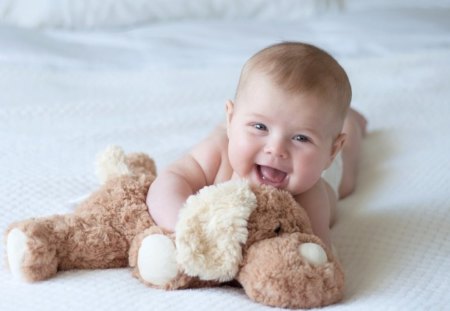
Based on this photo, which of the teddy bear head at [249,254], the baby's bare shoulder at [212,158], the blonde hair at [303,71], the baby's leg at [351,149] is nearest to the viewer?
the teddy bear head at [249,254]

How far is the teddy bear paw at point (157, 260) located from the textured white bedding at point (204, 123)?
0.03 m

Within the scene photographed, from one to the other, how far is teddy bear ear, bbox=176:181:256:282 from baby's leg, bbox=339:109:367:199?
540mm

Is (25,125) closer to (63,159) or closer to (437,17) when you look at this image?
(63,159)

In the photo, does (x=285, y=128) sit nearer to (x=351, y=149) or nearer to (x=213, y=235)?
(x=213, y=235)

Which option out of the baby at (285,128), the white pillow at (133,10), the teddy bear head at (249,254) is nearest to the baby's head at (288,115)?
the baby at (285,128)

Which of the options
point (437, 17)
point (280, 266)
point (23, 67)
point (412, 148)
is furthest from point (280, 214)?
point (437, 17)

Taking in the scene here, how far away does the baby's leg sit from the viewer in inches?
61.9

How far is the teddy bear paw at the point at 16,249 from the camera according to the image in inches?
42.1

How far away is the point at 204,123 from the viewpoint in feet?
6.01

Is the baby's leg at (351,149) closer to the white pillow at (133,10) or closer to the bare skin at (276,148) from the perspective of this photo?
the bare skin at (276,148)

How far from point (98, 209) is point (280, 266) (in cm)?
31

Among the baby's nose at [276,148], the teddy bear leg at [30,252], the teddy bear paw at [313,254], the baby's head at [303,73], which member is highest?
the baby's head at [303,73]

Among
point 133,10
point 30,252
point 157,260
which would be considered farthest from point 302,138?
point 133,10

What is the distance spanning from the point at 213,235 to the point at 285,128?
211mm
